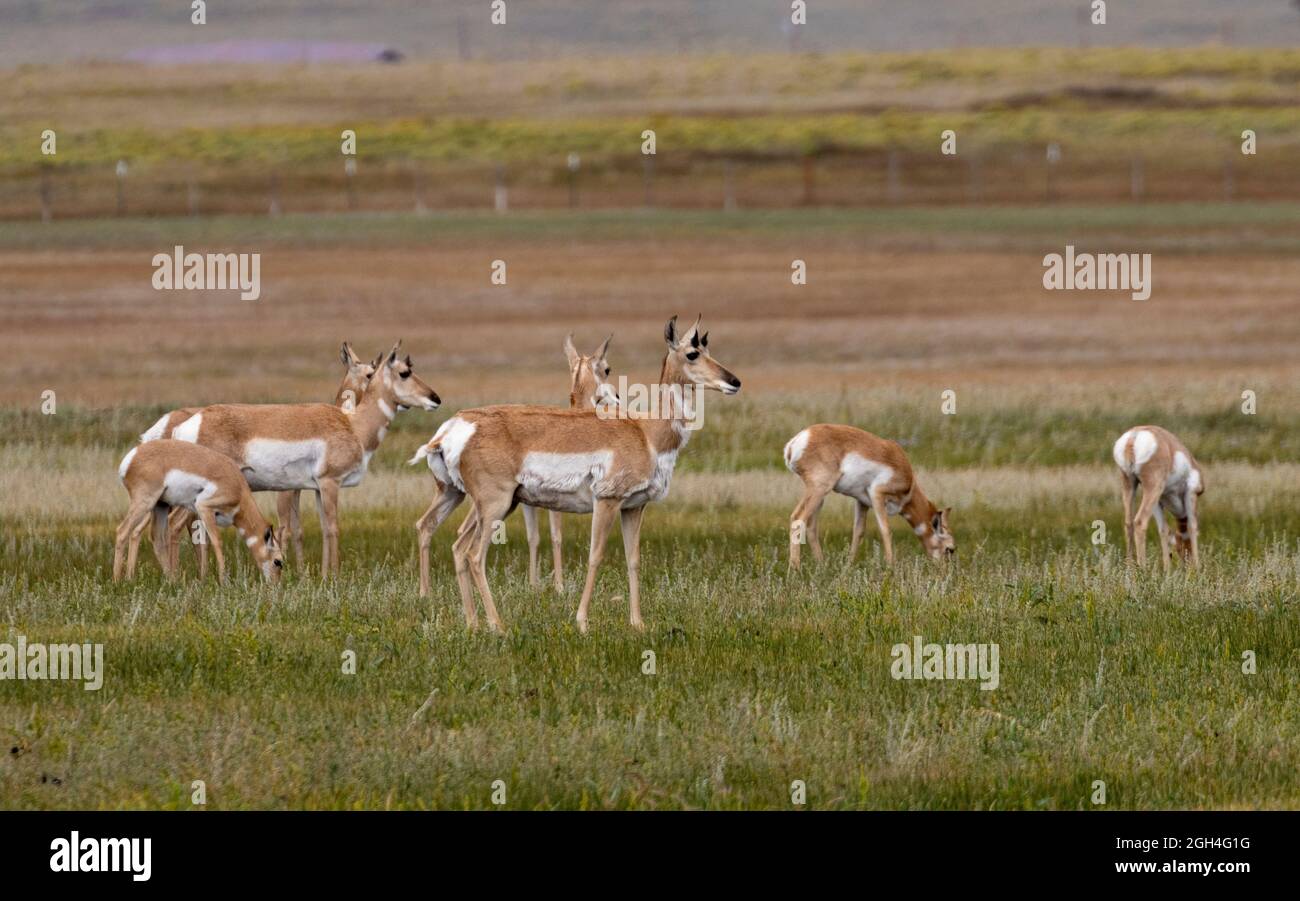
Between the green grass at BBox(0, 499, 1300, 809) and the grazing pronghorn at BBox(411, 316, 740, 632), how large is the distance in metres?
0.61

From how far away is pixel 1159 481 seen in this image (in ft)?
62.1

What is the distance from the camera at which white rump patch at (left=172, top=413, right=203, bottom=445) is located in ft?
57.7

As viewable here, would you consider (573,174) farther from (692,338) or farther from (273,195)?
(692,338)

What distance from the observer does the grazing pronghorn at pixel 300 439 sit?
58.1ft

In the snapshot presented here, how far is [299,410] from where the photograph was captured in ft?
59.9

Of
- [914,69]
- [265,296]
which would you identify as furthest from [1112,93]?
[265,296]

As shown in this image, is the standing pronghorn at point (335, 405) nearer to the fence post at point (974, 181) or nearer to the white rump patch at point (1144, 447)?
the white rump patch at point (1144, 447)

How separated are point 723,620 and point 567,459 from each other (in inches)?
61.2

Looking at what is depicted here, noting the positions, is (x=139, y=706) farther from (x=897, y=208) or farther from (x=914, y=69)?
(x=914, y=69)

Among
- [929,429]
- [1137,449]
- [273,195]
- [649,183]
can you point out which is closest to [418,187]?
[273,195]

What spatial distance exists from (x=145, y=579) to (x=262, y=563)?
3.14 ft

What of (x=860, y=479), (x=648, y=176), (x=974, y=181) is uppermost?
(x=648, y=176)

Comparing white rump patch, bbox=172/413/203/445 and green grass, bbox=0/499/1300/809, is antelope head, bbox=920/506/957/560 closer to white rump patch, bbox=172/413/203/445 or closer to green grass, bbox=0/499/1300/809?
green grass, bbox=0/499/1300/809

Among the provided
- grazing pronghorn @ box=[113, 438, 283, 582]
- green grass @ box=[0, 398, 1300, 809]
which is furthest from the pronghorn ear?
grazing pronghorn @ box=[113, 438, 283, 582]
